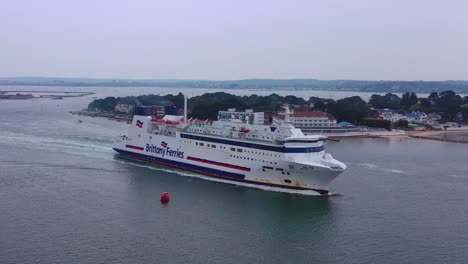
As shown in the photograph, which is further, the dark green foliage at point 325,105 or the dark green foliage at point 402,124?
the dark green foliage at point 325,105

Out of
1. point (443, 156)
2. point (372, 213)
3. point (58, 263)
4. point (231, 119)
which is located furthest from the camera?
point (443, 156)

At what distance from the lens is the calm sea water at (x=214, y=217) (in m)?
10.8

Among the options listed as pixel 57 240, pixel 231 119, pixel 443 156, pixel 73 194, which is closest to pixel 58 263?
pixel 57 240

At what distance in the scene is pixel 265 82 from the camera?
198 metres

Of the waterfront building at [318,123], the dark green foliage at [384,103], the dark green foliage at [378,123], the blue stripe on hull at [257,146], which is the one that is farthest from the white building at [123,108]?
the blue stripe on hull at [257,146]

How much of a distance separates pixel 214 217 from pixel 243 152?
420 cm

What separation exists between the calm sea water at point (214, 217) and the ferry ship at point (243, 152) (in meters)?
0.56

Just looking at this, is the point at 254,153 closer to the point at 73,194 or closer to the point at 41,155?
the point at 73,194

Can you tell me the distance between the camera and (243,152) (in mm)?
17000

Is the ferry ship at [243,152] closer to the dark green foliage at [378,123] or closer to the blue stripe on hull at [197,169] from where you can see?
the blue stripe on hull at [197,169]

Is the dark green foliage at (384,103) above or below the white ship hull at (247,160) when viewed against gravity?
above

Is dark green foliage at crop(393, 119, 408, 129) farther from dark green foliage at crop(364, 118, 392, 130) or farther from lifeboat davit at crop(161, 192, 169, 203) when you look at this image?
lifeboat davit at crop(161, 192, 169, 203)

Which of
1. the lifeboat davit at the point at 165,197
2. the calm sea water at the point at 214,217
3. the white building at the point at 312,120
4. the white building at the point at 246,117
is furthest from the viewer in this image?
the white building at the point at 312,120

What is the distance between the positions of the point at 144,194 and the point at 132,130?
6944 millimetres
